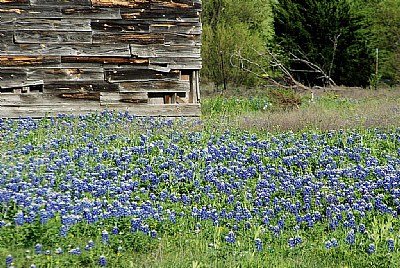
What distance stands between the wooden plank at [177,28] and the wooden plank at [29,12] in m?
1.88

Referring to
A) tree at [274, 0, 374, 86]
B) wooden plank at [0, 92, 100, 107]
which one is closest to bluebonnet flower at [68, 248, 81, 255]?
wooden plank at [0, 92, 100, 107]

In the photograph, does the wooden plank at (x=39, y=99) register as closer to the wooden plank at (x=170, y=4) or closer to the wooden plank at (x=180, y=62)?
the wooden plank at (x=180, y=62)

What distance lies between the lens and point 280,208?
A: 6.64 m

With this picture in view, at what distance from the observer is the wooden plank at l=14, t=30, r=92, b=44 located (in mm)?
12539

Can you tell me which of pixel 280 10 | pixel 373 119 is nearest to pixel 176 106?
pixel 373 119

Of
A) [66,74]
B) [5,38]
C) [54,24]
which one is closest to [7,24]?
[5,38]

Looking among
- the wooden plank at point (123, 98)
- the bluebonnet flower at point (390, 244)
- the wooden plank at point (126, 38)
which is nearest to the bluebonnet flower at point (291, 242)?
the bluebonnet flower at point (390, 244)

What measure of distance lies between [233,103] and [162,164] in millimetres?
9221

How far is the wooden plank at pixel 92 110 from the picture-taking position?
41.4ft

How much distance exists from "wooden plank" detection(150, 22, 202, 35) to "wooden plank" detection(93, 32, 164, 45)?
13 cm

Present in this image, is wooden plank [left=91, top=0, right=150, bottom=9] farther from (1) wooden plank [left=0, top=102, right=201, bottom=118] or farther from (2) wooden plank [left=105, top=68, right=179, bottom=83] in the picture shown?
(1) wooden plank [left=0, top=102, right=201, bottom=118]

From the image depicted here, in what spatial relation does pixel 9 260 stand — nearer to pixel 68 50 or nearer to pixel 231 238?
pixel 231 238

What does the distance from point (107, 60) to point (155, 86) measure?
1062 millimetres

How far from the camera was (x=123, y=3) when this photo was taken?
1286 cm
